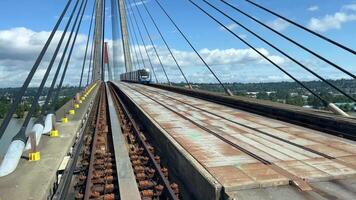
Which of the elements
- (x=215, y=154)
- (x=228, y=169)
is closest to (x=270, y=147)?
(x=215, y=154)

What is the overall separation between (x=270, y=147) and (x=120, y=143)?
6816 mm

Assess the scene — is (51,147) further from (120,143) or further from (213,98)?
(213,98)

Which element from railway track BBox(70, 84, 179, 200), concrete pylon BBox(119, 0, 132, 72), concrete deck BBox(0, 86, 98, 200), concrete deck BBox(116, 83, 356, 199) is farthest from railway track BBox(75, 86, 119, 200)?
concrete pylon BBox(119, 0, 132, 72)

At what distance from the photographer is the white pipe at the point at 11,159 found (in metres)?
8.27

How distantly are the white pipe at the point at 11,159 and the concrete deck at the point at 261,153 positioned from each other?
3.44m

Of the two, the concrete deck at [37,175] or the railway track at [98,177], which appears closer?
the concrete deck at [37,175]

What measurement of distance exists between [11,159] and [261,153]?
17.1 ft

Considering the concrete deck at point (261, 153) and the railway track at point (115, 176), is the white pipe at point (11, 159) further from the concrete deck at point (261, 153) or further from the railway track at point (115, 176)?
the concrete deck at point (261, 153)

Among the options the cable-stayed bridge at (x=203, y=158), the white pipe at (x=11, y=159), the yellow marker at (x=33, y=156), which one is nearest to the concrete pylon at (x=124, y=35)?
the cable-stayed bridge at (x=203, y=158)

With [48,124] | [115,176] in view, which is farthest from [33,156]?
[48,124]

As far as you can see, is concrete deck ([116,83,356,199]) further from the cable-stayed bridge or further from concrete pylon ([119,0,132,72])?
concrete pylon ([119,0,132,72])

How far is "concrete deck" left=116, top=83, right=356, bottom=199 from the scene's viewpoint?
6945 mm

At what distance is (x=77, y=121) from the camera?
17859 millimetres

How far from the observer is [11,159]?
27.8ft
